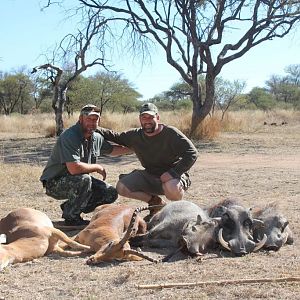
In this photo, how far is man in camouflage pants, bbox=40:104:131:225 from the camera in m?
6.87

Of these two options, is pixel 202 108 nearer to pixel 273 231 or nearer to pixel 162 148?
pixel 162 148

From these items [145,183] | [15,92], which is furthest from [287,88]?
[145,183]

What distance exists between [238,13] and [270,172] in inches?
440

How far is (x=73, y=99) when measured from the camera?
39.2 m

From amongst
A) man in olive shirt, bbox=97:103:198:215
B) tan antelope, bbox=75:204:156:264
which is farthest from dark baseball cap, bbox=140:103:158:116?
tan antelope, bbox=75:204:156:264

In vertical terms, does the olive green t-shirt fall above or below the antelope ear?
above

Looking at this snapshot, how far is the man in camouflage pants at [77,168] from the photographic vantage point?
6871 mm

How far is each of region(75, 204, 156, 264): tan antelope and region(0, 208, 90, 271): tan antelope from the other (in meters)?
0.15

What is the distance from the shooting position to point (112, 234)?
562 centimetres

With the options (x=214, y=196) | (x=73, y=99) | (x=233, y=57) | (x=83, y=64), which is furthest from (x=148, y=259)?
(x=73, y=99)

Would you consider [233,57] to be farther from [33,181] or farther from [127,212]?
[127,212]

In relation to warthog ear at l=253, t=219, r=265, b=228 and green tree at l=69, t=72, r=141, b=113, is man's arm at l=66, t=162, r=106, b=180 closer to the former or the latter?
warthog ear at l=253, t=219, r=265, b=228

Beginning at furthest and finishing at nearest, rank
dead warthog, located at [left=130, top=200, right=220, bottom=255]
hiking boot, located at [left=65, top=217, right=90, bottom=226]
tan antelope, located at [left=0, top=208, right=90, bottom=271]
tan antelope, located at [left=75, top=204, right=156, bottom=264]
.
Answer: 1. hiking boot, located at [left=65, top=217, right=90, bottom=226]
2. dead warthog, located at [left=130, top=200, right=220, bottom=255]
3. tan antelope, located at [left=0, top=208, right=90, bottom=271]
4. tan antelope, located at [left=75, top=204, right=156, bottom=264]

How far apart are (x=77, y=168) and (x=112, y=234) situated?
144 centimetres
